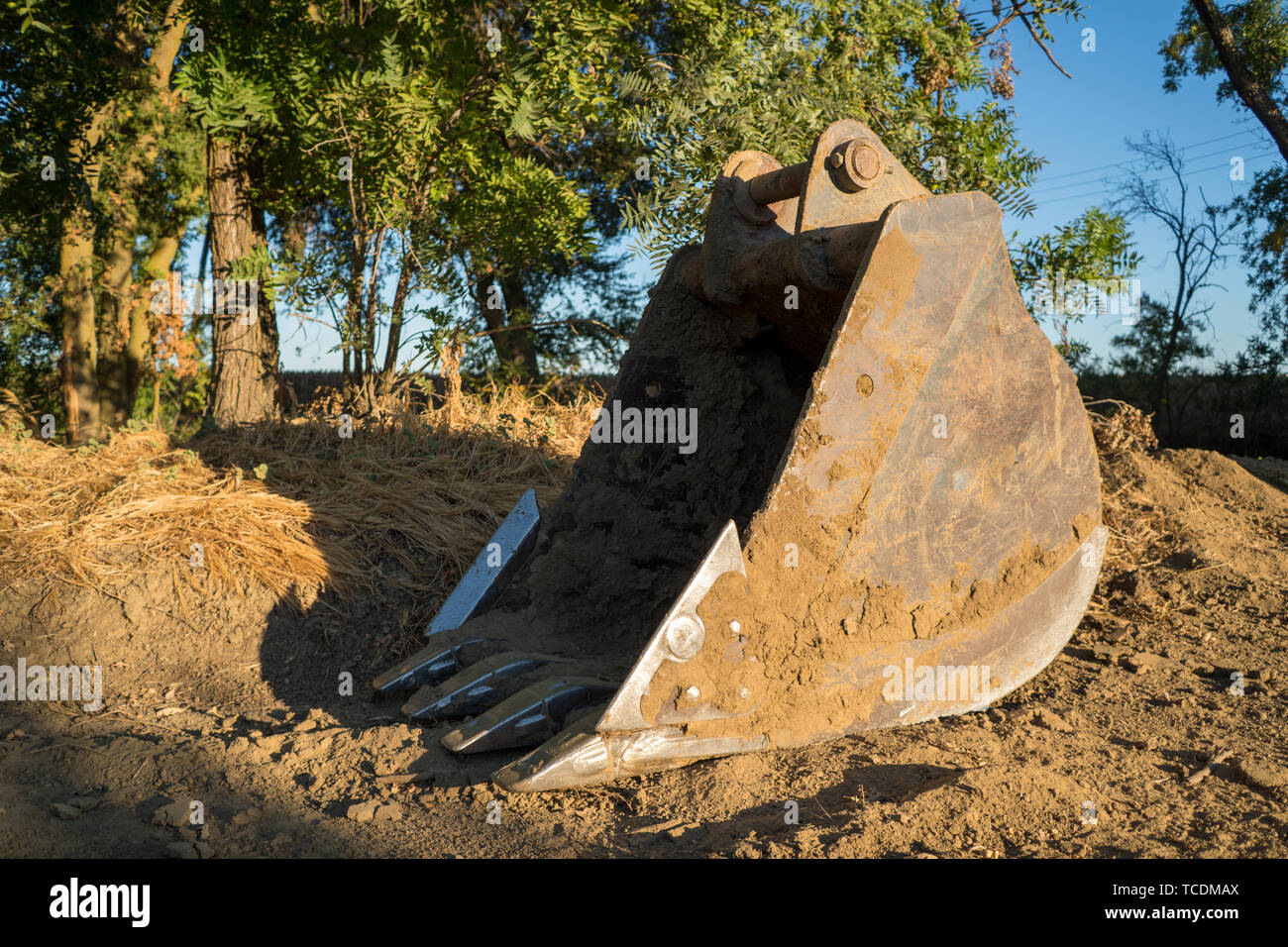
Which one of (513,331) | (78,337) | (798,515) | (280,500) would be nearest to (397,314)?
(280,500)

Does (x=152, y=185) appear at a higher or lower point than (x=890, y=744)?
higher

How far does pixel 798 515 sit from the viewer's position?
251 cm

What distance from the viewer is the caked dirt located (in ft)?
6.98

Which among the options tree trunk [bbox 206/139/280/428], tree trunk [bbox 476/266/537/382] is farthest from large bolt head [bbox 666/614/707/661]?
tree trunk [bbox 206/139/280/428]

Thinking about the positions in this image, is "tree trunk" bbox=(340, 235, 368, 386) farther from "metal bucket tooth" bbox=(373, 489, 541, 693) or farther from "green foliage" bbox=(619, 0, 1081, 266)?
"metal bucket tooth" bbox=(373, 489, 541, 693)

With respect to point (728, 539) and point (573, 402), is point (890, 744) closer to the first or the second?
point (728, 539)

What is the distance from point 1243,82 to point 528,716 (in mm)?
8959

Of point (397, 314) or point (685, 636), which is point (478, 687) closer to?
point (685, 636)

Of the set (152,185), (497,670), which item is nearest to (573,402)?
(497,670)

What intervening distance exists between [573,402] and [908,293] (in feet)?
15.2

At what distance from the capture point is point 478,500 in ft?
15.8

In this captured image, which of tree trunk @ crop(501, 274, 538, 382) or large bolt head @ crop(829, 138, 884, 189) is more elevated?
tree trunk @ crop(501, 274, 538, 382)

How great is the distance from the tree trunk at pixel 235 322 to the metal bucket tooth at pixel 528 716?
18.7ft

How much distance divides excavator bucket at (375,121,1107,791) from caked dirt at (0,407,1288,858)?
0.51 feet
